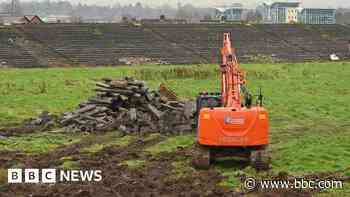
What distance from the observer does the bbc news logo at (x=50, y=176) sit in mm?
11906

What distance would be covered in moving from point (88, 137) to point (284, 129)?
5478 mm

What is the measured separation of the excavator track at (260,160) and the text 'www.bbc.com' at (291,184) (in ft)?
2.45

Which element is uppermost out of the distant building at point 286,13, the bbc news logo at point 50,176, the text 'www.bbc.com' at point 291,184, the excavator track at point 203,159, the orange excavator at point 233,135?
the distant building at point 286,13

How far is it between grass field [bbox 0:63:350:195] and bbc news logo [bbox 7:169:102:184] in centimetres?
156

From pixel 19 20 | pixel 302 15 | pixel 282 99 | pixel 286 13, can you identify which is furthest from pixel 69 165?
pixel 286 13

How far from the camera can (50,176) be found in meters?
12.1

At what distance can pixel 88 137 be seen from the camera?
663 inches

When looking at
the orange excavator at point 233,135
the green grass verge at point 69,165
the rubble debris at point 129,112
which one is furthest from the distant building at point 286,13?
the orange excavator at point 233,135

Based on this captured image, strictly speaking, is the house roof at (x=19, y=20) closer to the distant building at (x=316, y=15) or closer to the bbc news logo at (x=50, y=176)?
the bbc news logo at (x=50, y=176)

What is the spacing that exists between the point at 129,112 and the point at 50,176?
5.92 m

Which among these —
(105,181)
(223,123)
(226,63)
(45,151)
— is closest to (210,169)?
(223,123)

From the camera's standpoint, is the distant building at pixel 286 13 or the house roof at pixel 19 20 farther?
the distant building at pixel 286 13

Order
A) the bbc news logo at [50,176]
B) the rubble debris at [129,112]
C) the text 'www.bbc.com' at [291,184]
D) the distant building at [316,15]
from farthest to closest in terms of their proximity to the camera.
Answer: the distant building at [316,15], the rubble debris at [129,112], the bbc news logo at [50,176], the text 'www.bbc.com' at [291,184]

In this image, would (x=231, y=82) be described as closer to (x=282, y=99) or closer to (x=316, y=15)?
(x=282, y=99)
